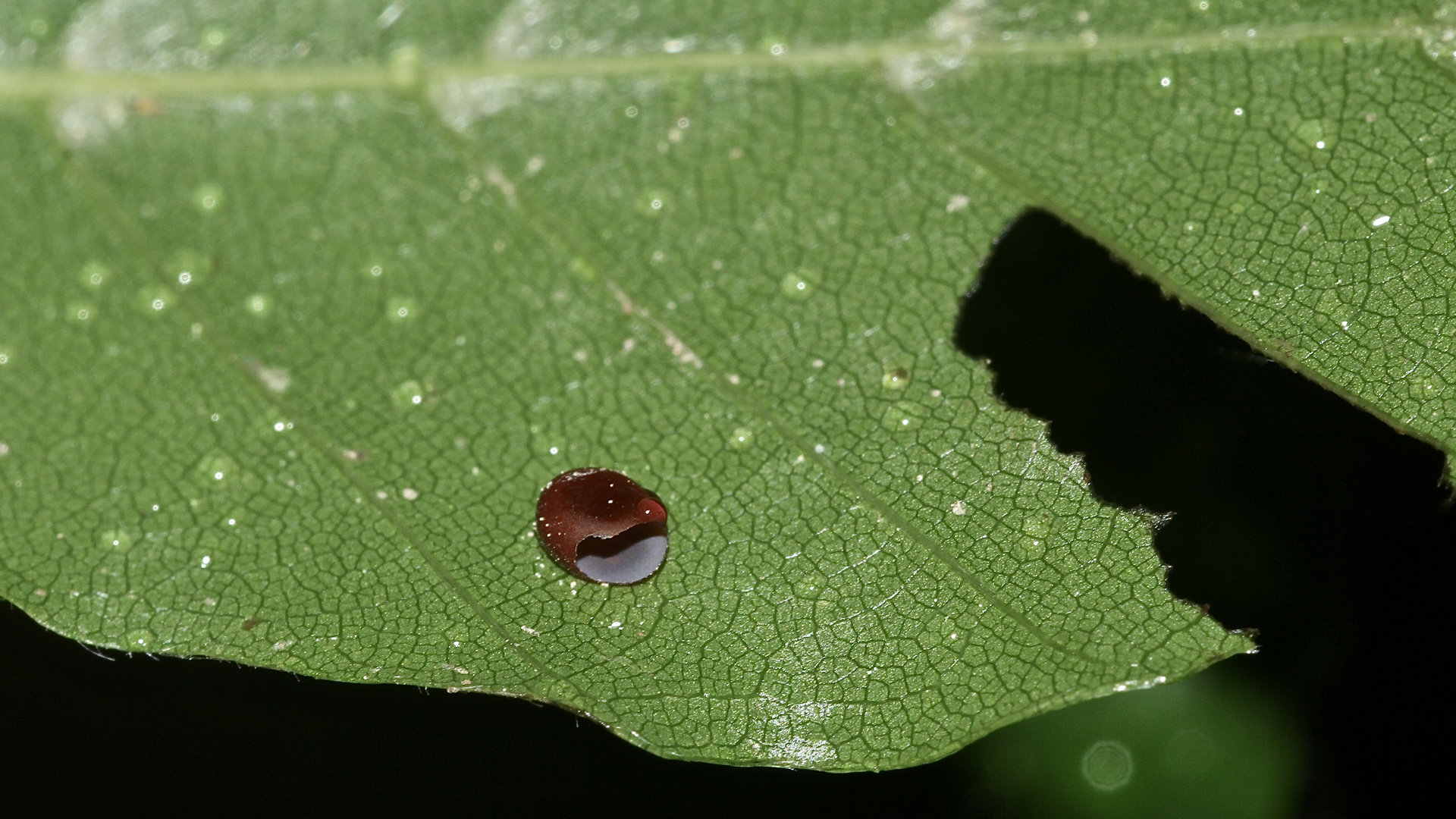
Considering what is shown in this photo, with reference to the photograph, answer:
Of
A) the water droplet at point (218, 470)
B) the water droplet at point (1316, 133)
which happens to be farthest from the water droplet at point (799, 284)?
the water droplet at point (218, 470)

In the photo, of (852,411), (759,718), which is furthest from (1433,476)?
(759,718)

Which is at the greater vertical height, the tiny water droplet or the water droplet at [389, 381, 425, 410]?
the water droplet at [389, 381, 425, 410]

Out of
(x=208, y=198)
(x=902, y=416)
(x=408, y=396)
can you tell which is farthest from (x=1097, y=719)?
(x=208, y=198)

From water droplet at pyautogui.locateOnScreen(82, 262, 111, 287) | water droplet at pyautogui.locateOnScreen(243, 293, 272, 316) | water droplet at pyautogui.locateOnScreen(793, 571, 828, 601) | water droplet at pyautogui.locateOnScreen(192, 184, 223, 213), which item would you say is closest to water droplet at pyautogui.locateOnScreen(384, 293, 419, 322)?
water droplet at pyautogui.locateOnScreen(243, 293, 272, 316)

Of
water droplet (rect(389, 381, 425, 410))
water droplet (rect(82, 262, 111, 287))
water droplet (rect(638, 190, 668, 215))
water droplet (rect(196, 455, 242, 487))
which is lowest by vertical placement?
water droplet (rect(196, 455, 242, 487))

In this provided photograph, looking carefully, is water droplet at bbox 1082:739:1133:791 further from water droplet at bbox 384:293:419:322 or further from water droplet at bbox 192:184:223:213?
water droplet at bbox 192:184:223:213
